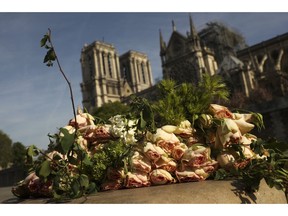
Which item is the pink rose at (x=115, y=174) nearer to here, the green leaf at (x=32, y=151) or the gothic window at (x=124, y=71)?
the green leaf at (x=32, y=151)

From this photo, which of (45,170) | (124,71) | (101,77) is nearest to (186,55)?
(101,77)

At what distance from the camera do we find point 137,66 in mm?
76812

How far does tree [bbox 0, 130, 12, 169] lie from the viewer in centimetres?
4462

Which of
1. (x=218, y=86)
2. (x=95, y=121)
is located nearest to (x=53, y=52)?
(x=95, y=121)

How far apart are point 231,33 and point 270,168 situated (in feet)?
181

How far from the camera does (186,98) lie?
71.2 inches

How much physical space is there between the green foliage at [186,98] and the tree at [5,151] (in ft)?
153

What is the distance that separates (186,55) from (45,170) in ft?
157

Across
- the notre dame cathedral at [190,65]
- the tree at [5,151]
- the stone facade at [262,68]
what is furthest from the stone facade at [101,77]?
the stone facade at [262,68]

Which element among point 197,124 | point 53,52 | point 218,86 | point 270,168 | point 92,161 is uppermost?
point 53,52

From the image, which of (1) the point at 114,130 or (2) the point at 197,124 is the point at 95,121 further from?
(2) the point at 197,124

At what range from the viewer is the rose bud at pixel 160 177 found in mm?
1470

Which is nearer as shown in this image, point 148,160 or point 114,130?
point 148,160

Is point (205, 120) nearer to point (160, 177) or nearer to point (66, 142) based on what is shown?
point (160, 177)
